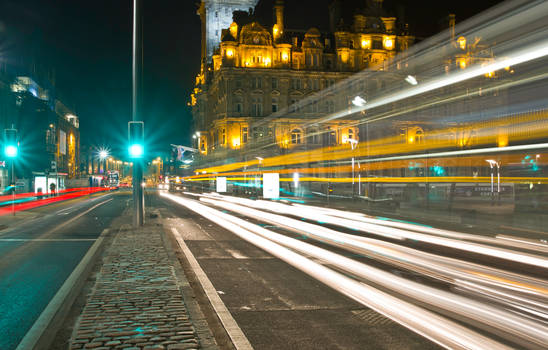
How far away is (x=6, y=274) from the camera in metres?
9.63

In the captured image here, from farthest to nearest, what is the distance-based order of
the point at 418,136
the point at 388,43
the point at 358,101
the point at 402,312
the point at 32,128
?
1. the point at 388,43
2. the point at 32,128
3. the point at 358,101
4. the point at 418,136
5. the point at 402,312

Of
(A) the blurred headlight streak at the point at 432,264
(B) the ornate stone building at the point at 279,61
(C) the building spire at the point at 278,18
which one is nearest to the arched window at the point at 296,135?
(A) the blurred headlight streak at the point at 432,264

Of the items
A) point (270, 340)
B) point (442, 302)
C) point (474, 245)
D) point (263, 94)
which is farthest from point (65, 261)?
point (263, 94)

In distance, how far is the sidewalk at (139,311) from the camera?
17.4 ft

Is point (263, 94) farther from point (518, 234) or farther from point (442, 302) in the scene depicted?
point (442, 302)

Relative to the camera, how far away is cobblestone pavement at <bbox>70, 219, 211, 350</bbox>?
5309 mm

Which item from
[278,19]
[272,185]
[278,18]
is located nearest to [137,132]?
[272,185]

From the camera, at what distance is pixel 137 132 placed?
1736cm

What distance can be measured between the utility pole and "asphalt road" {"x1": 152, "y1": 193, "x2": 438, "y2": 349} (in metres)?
6.00

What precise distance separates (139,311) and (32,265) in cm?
555

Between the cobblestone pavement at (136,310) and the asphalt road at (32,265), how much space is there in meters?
0.78

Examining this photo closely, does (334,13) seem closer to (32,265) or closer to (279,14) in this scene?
(279,14)

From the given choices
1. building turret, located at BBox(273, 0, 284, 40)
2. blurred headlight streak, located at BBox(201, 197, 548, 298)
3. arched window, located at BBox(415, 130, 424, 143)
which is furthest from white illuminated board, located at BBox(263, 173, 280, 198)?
building turret, located at BBox(273, 0, 284, 40)

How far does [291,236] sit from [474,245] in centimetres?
634
